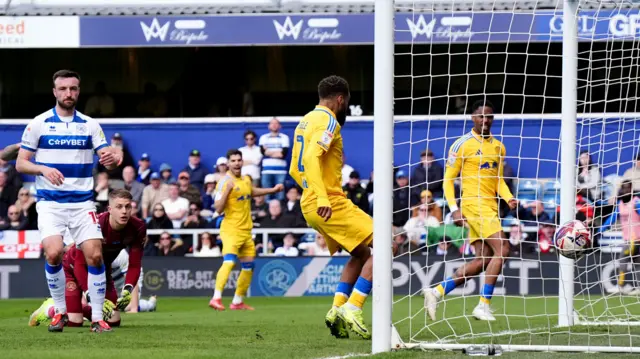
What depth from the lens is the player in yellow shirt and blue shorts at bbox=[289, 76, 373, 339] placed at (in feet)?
29.7

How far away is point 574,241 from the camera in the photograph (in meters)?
8.84

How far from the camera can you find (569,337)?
9195 millimetres

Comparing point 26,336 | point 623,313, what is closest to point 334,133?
point 26,336

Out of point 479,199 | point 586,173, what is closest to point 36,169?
point 479,199

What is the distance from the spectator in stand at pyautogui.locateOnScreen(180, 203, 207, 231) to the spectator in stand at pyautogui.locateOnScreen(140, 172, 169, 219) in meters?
0.59

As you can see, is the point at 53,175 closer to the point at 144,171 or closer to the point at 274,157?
the point at 274,157

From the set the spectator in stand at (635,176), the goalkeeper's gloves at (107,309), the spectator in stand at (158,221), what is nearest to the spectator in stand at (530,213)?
the spectator in stand at (635,176)

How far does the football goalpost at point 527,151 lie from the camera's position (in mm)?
8016

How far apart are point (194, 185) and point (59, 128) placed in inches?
427

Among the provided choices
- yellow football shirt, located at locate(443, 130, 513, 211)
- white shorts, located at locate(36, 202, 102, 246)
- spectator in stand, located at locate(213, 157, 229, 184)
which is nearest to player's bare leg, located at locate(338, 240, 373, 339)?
white shorts, located at locate(36, 202, 102, 246)

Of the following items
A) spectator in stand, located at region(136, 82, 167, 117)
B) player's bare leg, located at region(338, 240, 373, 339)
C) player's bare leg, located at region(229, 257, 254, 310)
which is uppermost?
spectator in stand, located at region(136, 82, 167, 117)

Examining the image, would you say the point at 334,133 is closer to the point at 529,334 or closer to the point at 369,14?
the point at 529,334

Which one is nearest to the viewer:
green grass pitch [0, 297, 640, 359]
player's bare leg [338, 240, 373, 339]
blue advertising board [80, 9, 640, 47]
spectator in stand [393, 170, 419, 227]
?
green grass pitch [0, 297, 640, 359]

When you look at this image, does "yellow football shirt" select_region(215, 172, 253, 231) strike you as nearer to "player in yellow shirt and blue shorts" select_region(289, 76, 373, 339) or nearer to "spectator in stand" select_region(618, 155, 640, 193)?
"spectator in stand" select_region(618, 155, 640, 193)
